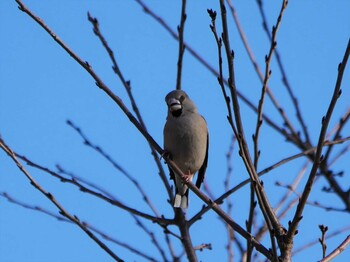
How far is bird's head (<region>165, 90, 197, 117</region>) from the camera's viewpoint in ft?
16.3

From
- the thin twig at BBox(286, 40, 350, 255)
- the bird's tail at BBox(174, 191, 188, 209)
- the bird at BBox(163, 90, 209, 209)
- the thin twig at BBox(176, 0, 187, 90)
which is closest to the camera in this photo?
the thin twig at BBox(286, 40, 350, 255)

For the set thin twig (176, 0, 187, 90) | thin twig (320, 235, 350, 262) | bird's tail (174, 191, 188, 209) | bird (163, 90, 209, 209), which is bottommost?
thin twig (320, 235, 350, 262)

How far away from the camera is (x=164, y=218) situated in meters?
4.07

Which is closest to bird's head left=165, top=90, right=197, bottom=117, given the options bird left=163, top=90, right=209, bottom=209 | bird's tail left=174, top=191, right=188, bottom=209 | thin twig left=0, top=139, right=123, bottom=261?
bird left=163, top=90, right=209, bottom=209

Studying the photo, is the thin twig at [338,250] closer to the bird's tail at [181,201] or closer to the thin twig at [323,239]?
the thin twig at [323,239]

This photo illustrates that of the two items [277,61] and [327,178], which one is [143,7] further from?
[327,178]

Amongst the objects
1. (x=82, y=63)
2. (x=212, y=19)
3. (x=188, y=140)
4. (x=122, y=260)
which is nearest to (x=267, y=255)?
(x=122, y=260)

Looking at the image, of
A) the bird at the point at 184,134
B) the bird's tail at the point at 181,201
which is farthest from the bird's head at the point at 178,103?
the bird's tail at the point at 181,201

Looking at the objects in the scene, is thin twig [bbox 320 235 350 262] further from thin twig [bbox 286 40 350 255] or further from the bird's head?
the bird's head

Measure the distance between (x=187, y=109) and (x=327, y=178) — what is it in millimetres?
1929

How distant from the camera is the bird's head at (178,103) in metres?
4.96

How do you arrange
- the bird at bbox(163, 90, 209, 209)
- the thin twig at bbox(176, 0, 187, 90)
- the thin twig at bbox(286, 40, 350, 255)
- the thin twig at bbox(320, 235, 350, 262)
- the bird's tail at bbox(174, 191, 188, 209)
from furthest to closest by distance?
the bird at bbox(163, 90, 209, 209), the bird's tail at bbox(174, 191, 188, 209), the thin twig at bbox(176, 0, 187, 90), the thin twig at bbox(320, 235, 350, 262), the thin twig at bbox(286, 40, 350, 255)

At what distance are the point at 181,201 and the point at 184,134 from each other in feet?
2.28

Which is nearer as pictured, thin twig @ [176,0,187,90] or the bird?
thin twig @ [176,0,187,90]
